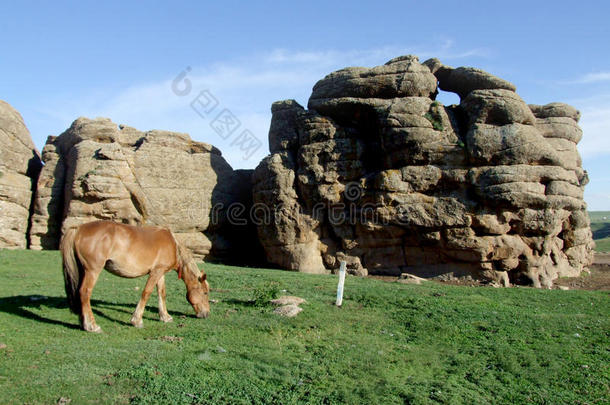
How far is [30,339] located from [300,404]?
552 cm

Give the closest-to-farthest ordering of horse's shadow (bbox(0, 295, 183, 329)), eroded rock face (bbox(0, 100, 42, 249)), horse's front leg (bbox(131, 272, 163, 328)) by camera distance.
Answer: horse's front leg (bbox(131, 272, 163, 328)) → horse's shadow (bbox(0, 295, 183, 329)) → eroded rock face (bbox(0, 100, 42, 249))

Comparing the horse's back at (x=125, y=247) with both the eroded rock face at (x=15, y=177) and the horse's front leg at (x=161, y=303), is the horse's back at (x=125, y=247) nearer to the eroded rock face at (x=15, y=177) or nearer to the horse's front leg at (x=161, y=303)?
the horse's front leg at (x=161, y=303)

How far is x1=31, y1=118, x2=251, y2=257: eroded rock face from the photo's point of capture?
927 inches

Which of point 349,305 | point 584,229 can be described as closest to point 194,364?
point 349,305

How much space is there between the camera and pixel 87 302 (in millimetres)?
9297

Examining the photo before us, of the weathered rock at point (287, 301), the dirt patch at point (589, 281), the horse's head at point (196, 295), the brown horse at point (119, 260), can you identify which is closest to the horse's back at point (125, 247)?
the brown horse at point (119, 260)

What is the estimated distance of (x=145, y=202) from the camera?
81.0ft

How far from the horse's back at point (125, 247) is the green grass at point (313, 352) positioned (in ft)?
4.37

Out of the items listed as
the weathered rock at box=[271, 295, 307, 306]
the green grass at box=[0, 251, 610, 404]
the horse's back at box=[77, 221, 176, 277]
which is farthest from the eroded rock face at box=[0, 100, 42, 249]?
the weathered rock at box=[271, 295, 307, 306]

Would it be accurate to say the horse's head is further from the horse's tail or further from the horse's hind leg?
the horse's tail

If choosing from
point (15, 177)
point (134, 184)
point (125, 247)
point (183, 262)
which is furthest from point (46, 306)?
point (15, 177)

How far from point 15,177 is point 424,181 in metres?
21.5

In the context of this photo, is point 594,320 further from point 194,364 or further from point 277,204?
point 277,204

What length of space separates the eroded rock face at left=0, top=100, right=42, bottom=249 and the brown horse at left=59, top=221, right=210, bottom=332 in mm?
17092
